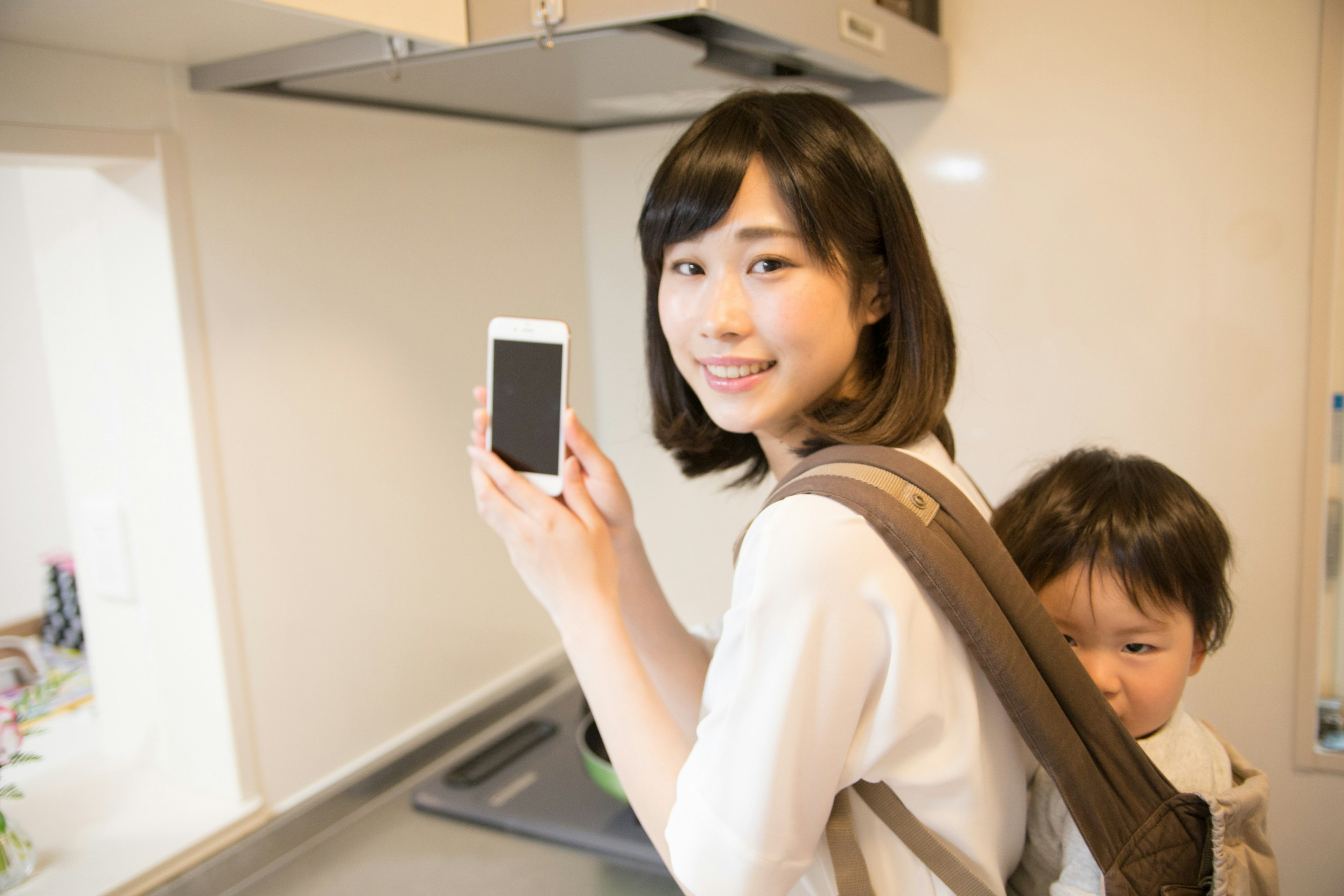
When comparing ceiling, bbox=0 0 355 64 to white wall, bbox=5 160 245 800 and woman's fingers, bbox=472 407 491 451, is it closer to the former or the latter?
white wall, bbox=5 160 245 800

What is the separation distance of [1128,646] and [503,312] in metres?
0.98

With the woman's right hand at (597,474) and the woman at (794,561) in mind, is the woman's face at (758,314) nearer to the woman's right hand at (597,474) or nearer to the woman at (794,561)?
the woman at (794,561)

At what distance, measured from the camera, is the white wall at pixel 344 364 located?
3.27 ft

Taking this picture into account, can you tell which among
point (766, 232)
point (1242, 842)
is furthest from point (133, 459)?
point (1242, 842)

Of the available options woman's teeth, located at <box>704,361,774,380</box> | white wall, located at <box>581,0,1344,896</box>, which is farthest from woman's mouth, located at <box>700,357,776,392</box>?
white wall, located at <box>581,0,1344,896</box>

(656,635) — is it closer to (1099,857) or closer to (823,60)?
(1099,857)

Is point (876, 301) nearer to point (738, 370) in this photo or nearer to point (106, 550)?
point (738, 370)

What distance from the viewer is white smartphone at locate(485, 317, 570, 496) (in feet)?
2.77

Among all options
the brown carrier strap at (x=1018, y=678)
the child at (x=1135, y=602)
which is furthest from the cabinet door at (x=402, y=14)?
the child at (x=1135, y=602)

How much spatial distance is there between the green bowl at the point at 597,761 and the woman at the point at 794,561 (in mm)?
379

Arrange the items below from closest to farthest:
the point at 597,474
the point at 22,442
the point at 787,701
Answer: the point at 787,701 < the point at 597,474 < the point at 22,442

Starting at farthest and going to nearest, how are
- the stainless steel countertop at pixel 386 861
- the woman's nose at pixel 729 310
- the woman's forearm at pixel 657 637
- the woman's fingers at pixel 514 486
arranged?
the stainless steel countertop at pixel 386 861
the woman's forearm at pixel 657 637
the woman's fingers at pixel 514 486
the woman's nose at pixel 729 310

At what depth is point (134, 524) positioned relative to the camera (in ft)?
3.47

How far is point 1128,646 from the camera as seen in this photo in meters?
0.78
